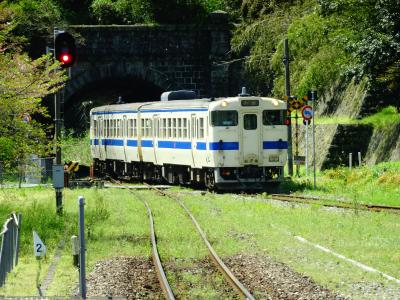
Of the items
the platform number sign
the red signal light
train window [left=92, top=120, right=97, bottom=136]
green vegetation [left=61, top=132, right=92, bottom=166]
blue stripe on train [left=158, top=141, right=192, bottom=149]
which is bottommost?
green vegetation [left=61, top=132, right=92, bottom=166]

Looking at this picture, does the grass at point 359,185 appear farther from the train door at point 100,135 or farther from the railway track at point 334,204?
the train door at point 100,135

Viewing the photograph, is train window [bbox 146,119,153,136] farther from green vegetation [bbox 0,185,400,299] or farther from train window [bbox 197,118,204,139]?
green vegetation [bbox 0,185,400,299]

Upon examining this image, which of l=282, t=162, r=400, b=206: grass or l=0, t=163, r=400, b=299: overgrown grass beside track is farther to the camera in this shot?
l=282, t=162, r=400, b=206: grass

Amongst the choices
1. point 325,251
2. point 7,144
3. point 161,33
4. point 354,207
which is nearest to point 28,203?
point 7,144

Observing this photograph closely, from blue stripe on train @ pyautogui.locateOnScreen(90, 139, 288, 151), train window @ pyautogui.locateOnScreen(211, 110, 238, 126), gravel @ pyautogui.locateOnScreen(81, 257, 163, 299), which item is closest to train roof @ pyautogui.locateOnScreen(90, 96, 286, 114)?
train window @ pyautogui.locateOnScreen(211, 110, 238, 126)

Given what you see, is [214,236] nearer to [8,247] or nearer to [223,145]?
[8,247]

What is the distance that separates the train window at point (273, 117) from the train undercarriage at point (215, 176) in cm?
136

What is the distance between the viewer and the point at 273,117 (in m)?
31.3

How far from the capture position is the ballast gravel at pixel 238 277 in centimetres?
1262

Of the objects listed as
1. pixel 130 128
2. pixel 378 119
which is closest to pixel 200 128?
pixel 378 119

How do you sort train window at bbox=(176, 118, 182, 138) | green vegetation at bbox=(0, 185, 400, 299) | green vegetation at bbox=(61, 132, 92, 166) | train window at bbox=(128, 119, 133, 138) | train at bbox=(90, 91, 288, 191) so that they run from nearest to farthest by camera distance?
green vegetation at bbox=(0, 185, 400, 299) → train at bbox=(90, 91, 288, 191) → train window at bbox=(176, 118, 182, 138) → train window at bbox=(128, 119, 133, 138) → green vegetation at bbox=(61, 132, 92, 166)

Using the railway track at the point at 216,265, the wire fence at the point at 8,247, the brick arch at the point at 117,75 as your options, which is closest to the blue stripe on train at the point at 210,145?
the railway track at the point at 216,265

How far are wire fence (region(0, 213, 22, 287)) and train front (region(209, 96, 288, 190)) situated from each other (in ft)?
50.3

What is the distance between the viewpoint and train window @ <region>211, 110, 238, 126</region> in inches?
1201
